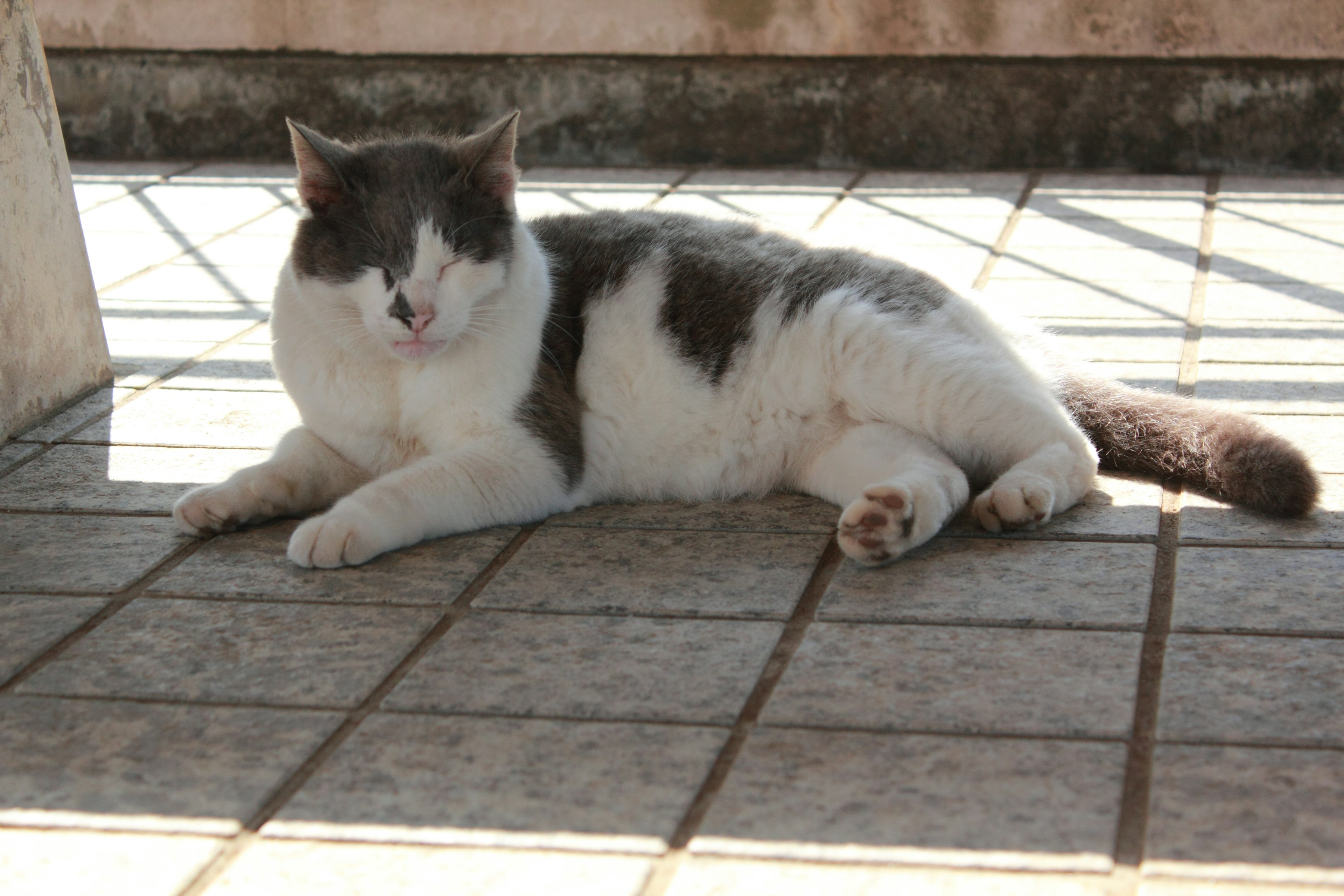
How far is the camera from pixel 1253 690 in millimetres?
2393

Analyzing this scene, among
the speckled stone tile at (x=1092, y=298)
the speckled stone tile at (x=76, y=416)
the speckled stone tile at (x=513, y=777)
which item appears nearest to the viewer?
the speckled stone tile at (x=513, y=777)

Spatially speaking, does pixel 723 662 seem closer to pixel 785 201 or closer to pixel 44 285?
pixel 44 285

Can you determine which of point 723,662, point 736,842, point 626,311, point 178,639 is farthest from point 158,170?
point 736,842

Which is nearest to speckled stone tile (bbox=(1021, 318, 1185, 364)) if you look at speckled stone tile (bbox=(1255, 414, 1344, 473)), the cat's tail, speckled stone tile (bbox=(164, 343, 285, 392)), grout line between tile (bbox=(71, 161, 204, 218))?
speckled stone tile (bbox=(1255, 414, 1344, 473))

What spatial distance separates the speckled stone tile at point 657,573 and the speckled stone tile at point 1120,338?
160 centimetres

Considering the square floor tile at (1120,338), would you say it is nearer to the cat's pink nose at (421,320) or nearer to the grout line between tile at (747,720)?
the grout line between tile at (747,720)

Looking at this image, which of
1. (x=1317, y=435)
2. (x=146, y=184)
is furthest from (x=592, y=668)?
(x=146, y=184)

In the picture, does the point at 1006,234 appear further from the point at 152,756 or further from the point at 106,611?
the point at 152,756

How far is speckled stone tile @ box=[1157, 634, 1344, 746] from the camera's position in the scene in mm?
2256

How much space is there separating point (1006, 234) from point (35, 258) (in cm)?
375

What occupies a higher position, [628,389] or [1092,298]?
[628,389]

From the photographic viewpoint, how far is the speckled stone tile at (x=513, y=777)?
6.90ft

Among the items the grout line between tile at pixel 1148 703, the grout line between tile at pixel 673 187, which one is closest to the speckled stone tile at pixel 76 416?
the grout line between tile at pixel 673 187

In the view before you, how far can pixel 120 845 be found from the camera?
207 centimetres
